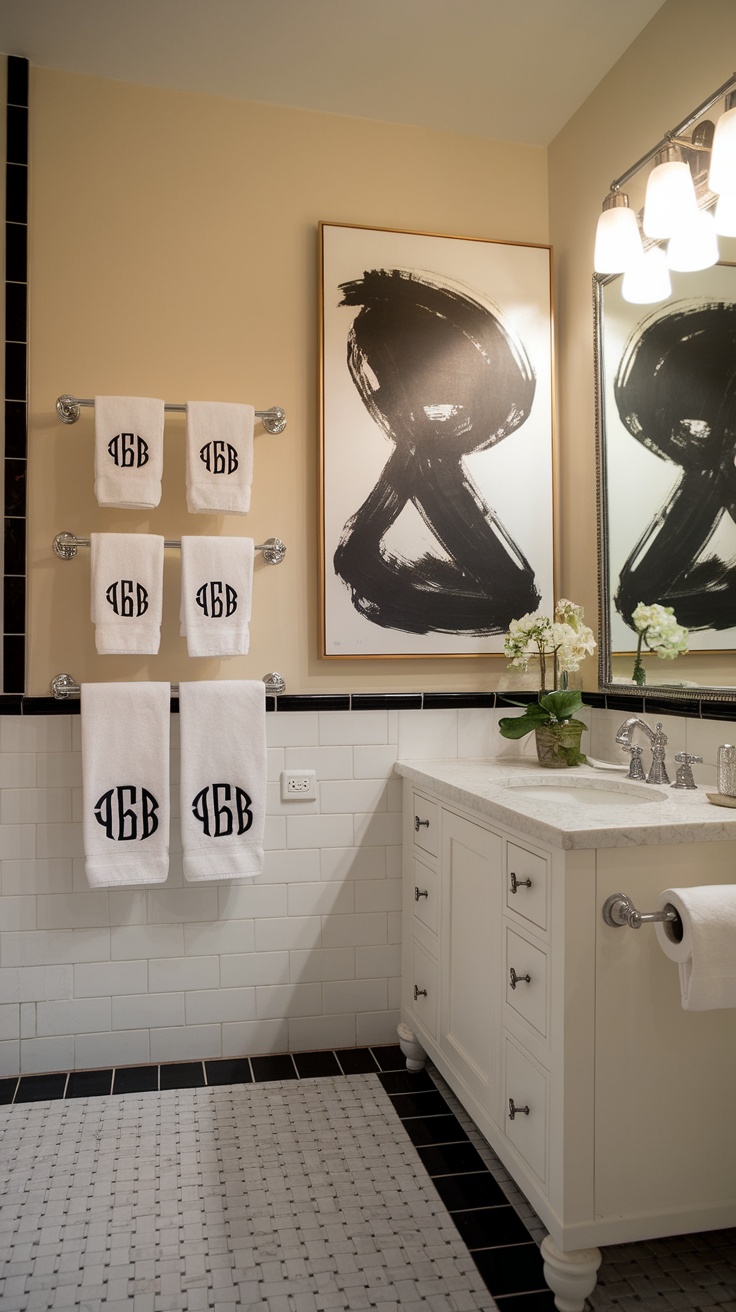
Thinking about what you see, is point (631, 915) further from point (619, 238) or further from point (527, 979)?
point (619, 238)

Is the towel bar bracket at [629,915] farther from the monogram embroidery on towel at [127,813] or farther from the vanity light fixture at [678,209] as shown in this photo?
the vanity light fixture at [678,209]

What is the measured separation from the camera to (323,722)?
8.09 ft

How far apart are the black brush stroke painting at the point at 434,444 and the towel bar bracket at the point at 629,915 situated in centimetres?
115

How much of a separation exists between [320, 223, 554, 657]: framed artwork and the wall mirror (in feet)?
0.81

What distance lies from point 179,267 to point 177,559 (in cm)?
78

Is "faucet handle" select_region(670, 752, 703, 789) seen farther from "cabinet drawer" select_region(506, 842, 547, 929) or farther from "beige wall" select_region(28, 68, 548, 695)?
"beige wall" select_region(28, 68, 548, 695)

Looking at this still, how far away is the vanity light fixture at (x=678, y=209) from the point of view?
1.79 meters

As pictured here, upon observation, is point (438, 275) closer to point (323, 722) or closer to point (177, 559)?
point (177, 559)

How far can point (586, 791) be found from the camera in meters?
2.14

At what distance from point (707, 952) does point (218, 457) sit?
5.26 ft

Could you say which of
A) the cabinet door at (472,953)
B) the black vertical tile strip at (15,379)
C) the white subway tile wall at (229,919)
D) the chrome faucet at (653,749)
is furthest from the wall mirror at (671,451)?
the black vertical tile strip at (15,379)

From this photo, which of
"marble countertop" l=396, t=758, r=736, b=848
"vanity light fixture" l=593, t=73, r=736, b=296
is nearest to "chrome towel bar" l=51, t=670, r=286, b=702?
"marble countertop" l=396, t=758, r=736, b=848

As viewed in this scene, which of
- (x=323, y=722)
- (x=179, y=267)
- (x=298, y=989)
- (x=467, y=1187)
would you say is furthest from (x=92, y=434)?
(x=467, y=1187)

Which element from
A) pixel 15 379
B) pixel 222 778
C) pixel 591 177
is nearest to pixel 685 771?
pixel 222 778
